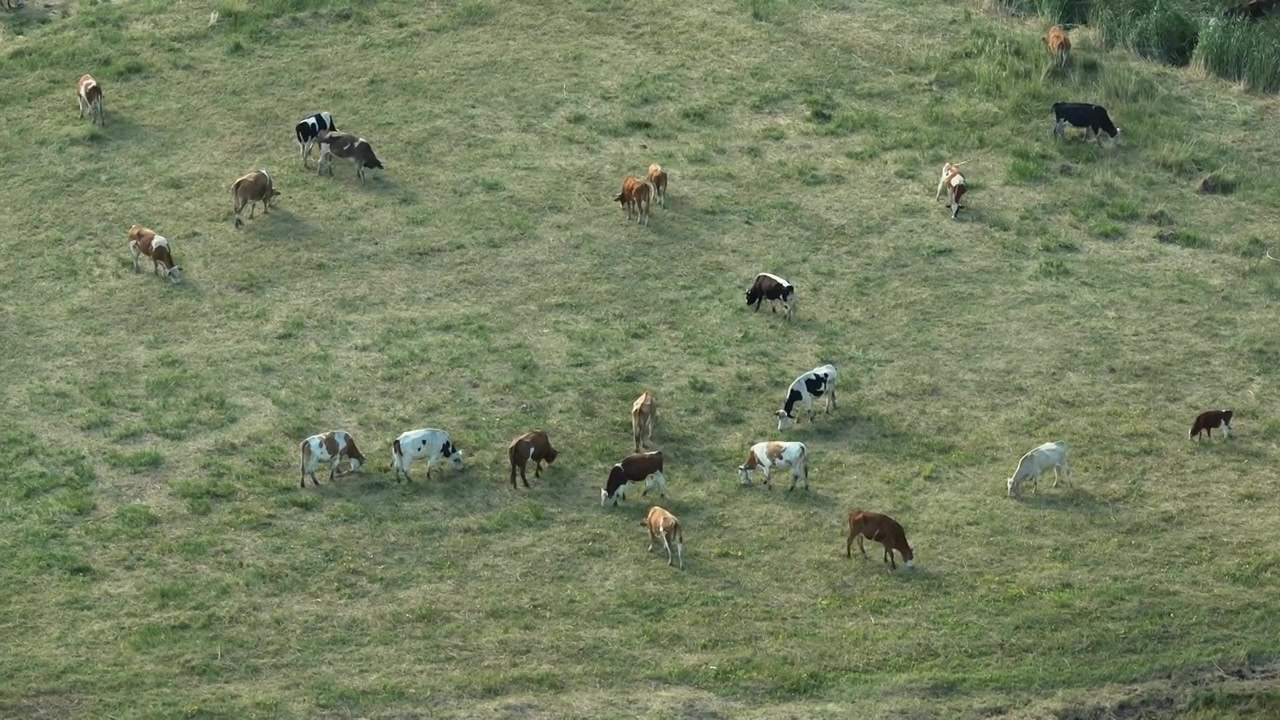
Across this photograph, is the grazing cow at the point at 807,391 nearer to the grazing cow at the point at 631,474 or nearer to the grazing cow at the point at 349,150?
the grazing cow at the point at 631,474

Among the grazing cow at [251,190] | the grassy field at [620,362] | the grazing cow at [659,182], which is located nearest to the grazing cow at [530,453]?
the grassy field at [620,362]

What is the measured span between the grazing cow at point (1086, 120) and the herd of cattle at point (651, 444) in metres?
3.29

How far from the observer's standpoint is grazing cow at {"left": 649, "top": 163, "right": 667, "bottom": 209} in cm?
3828

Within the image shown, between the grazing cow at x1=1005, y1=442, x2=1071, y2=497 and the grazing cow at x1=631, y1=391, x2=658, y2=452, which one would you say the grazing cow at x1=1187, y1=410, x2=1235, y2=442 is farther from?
the grazing cow at x1=631, y1=391, x2=658, y2=452

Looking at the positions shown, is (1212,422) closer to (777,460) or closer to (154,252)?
(777,460)

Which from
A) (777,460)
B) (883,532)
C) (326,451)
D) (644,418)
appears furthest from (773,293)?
(326,451)

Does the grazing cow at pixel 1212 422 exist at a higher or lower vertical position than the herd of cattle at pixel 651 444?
lower

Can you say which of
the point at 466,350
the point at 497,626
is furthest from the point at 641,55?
the point at 497,626

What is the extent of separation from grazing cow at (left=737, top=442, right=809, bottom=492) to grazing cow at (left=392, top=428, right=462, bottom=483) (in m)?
4.45

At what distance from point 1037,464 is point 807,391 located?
394cm

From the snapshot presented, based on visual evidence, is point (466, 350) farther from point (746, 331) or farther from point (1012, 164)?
point (1012, 164)

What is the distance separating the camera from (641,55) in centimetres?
4456

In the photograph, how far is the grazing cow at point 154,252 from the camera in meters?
36.0

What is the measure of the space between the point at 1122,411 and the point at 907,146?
1065cm
